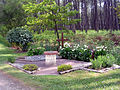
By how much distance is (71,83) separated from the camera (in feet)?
20.8

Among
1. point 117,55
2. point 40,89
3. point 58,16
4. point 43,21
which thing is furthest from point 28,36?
point 40,89

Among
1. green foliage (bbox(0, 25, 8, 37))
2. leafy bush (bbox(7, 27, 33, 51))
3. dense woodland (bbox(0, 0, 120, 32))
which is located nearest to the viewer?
leafy bush (bbox(7, 27, 33, 51))

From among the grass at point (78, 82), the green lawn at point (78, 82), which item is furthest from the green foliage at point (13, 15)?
the green lawn at point (78, 82)

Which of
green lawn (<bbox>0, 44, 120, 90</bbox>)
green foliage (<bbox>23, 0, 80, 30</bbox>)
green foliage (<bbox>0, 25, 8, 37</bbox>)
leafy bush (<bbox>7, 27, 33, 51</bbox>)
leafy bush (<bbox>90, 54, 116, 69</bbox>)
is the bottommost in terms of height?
green lawn (<bbox>0, 44, 120, 90</bbox>)

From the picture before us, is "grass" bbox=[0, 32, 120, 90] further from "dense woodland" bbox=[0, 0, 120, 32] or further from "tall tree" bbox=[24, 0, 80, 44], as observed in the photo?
"dense woodland" bbox=[0, 0, 120, 32]

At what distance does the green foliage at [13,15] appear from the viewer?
2569cm

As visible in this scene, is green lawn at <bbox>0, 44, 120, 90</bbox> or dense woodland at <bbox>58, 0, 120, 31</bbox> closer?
green lawn at <bbox>0, 44, 120, 90</bbox>

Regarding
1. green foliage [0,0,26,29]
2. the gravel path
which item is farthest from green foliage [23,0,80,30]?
green foliage [0,0,26,29]

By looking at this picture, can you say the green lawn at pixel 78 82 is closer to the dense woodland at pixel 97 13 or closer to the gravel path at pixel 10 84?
the gravel path at pixel 10 84

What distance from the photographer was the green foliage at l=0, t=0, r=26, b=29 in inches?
1011

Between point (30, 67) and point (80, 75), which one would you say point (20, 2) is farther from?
point (80, 75)

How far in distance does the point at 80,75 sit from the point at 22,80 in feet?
7.89

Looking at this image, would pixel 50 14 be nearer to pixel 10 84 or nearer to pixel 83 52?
pixel 83 52

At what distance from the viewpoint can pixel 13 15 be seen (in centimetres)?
2573
